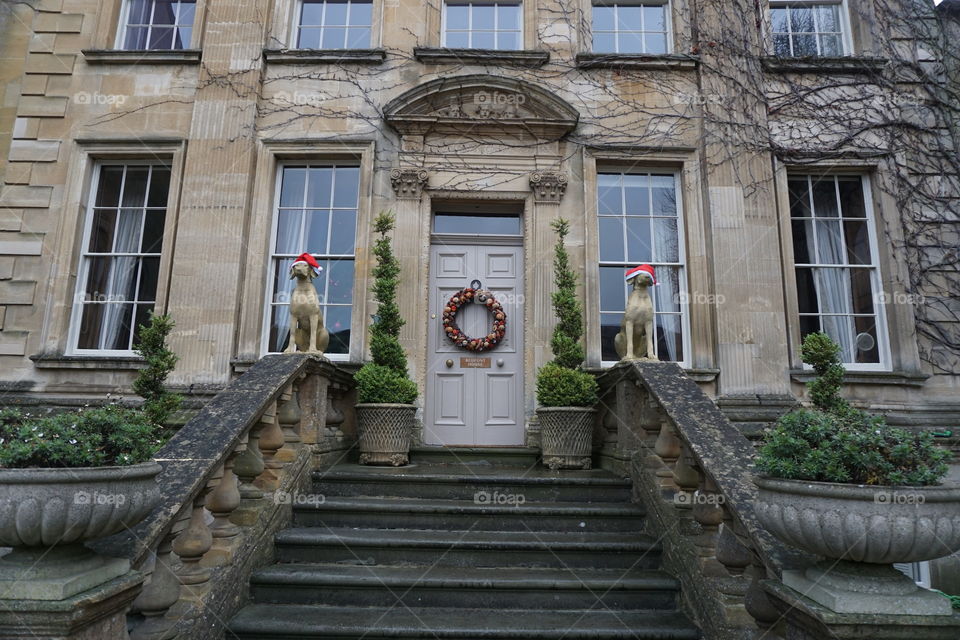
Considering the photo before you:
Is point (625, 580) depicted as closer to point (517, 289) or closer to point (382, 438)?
point (382, 438)

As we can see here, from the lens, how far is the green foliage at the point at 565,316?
6.24 m

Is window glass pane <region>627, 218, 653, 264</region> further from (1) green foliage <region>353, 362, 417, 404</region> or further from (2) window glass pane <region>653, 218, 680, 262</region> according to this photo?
(1) green foliage <region>353, 362, 417, 404</region>

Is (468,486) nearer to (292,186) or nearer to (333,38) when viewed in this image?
(292,186)

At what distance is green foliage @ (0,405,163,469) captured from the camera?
7.52 ft

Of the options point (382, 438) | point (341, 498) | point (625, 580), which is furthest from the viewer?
point (382, 438)

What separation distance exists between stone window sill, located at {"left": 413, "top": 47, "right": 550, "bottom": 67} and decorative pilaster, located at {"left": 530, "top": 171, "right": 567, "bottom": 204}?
154 cm

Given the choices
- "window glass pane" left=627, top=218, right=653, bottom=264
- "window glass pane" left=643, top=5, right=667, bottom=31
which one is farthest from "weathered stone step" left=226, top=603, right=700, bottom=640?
"window glass pane" left=643, top=5, right=667, bottom=31

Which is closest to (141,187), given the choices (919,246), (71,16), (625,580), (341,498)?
(71,16)

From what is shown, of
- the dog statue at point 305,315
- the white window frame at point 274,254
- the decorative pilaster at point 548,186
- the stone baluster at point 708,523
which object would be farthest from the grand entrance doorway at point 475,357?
the stone baluster at point 708,523

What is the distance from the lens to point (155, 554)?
113 inches

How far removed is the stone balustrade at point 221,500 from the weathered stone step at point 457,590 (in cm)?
31

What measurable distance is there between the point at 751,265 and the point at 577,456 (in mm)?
3290

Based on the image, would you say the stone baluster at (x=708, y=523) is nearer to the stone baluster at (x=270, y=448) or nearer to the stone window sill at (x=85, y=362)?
the stone baluster at (x=270, y=448)

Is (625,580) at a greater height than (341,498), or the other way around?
(341,498)
